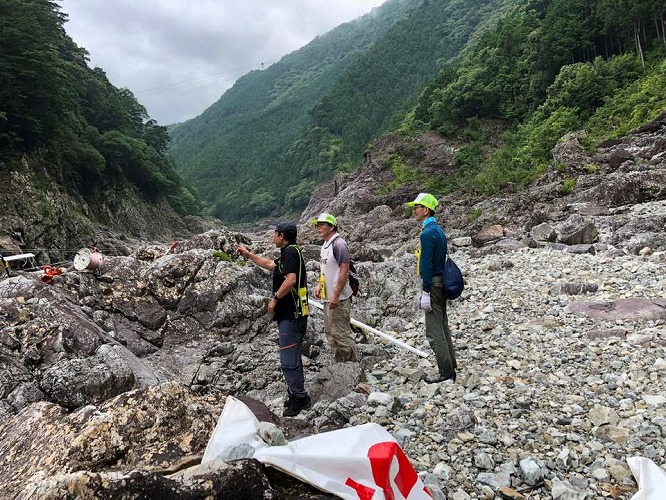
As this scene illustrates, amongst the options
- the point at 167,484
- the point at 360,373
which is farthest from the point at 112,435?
the point at 360,373

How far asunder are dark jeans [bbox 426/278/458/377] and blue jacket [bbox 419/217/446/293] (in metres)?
0.18

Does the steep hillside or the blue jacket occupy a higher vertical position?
the steep hillside

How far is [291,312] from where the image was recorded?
18.5 ft

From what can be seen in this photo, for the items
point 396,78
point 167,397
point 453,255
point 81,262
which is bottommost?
point 453,255

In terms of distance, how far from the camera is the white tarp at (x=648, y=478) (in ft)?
10.9

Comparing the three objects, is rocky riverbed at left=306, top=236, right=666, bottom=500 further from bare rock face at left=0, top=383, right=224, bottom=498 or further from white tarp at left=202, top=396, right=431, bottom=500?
bare rock face at left=0, top=383, right=224, bottom=498

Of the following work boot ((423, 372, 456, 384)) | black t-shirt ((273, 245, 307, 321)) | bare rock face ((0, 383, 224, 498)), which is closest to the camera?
bare rock face ((0, 383, 224, 498))

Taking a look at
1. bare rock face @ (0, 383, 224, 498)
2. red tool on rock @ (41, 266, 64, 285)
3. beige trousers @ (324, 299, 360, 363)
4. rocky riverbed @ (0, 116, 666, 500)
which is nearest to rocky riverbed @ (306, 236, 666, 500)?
rocky riverbed @ (0, 116, 666, 500)

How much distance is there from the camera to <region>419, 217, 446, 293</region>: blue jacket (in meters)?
5.71

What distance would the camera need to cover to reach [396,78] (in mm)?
113625

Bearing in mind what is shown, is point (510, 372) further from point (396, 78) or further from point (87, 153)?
point (396, 78)

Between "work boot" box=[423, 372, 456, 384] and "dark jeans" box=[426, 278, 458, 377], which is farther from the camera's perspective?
"work boot" box=[423, 372, 456, 384]

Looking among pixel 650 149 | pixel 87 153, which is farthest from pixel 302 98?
pixel 650 149

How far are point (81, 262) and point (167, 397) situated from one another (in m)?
6.81
